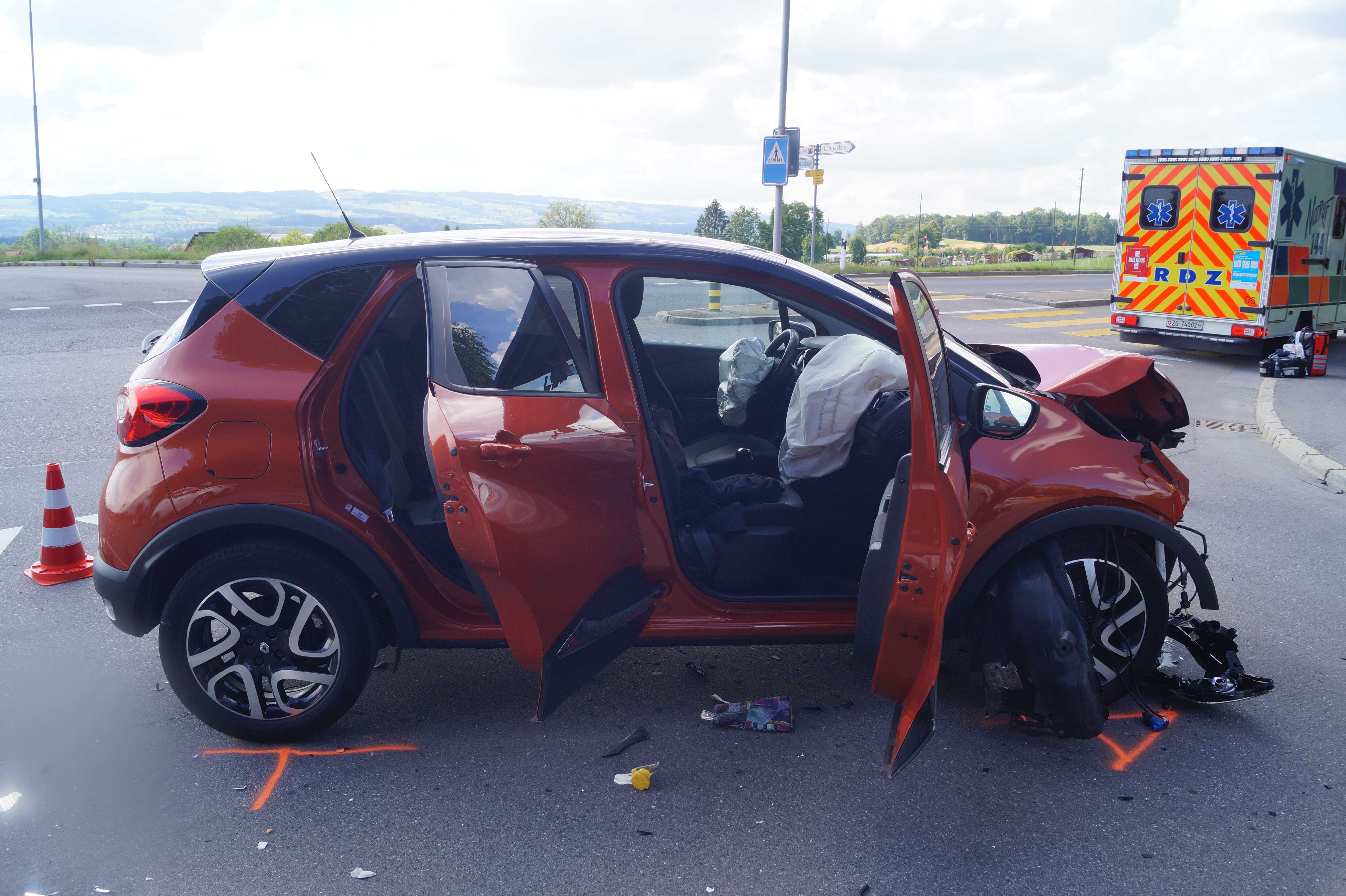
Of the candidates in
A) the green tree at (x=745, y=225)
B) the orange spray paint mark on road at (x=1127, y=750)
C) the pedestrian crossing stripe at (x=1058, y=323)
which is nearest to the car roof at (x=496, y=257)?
the orange spray paint mark on road at (x=1127, y=750)

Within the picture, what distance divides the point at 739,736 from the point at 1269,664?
2.25 m

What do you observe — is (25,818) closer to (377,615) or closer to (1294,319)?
(377,615)

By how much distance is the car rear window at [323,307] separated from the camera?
309cm

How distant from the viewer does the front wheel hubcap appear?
121 inches

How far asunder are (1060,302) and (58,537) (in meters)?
20.9

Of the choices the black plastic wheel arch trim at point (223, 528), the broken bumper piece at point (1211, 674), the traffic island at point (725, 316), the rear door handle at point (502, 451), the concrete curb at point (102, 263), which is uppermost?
the concrete curb at point (102, 263)

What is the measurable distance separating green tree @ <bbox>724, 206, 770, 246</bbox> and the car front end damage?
18252 mm

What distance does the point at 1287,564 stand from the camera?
4.94m

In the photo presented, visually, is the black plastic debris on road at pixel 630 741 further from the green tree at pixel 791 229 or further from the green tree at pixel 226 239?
the green tree at pixel 226 239

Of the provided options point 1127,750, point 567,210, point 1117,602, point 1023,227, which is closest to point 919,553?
point 1117,602

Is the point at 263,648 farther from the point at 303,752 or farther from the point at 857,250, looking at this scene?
the point at 857,250

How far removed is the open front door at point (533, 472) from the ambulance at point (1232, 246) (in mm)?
12092

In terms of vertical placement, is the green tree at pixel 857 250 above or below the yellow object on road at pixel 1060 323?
Result: above

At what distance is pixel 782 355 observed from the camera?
428 cm
